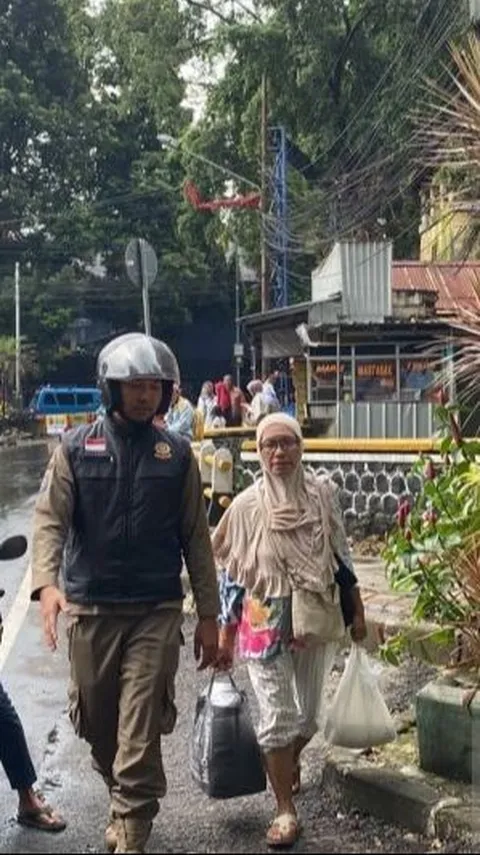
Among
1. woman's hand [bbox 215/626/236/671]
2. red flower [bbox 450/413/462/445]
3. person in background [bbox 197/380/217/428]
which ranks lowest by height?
woman's hand [bbox 215/626/236/671]

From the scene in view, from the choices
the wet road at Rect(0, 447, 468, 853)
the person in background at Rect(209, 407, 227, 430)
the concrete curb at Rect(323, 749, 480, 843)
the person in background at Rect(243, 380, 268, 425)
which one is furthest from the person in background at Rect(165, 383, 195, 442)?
the concrete curb at Rect(323, 749, 480, 843)

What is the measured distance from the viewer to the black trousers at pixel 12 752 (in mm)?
4641

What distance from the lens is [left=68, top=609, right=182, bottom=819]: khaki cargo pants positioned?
3.94m

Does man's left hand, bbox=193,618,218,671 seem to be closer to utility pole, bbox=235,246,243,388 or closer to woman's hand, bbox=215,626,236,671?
woman's hand, bbox=215,626,236,671

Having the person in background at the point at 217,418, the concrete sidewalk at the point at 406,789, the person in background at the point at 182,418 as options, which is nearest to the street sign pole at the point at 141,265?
the person in background at the point at 182,418

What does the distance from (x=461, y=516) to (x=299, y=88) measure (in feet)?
92.8

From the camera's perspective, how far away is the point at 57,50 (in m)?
51.9

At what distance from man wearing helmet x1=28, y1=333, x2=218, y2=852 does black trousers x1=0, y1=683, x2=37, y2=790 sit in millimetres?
594

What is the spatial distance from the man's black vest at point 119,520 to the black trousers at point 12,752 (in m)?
0.80

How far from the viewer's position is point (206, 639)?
14.0 feet

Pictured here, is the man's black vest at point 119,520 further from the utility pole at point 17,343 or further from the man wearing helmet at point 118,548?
the utility pole at point 17,343

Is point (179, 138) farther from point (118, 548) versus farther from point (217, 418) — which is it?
point (118, 548)

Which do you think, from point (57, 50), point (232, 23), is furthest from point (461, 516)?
point (57, 50)

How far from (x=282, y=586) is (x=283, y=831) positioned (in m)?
0.90
